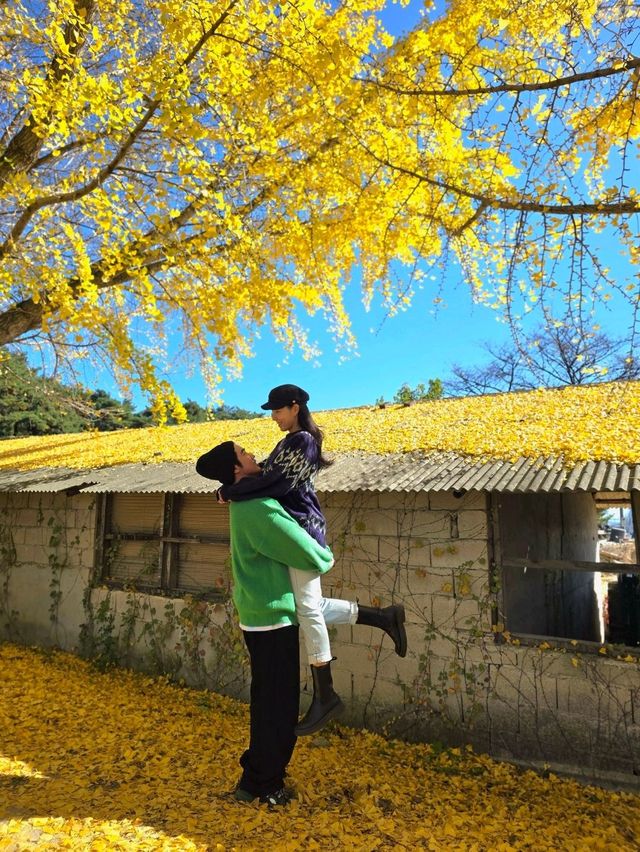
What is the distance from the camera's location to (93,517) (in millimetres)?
7496

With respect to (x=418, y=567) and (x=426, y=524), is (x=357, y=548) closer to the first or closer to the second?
(x=418, y=567)

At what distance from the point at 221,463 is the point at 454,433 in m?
3.11

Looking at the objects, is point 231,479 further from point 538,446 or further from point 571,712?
point 571,712

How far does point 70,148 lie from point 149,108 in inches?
72.8

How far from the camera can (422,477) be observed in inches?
175

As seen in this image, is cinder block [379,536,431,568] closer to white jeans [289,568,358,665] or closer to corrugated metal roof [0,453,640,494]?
corrugated metal roof [0,453,640,494]

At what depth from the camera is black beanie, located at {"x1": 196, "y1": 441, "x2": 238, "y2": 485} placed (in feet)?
11.0

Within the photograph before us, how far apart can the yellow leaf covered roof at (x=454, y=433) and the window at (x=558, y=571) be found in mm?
678

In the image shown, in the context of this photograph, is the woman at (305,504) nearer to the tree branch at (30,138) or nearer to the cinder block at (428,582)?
the cinder block at (428,582)

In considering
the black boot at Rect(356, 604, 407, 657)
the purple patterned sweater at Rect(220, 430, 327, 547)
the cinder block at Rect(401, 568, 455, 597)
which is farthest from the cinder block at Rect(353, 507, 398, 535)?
the purple patterned sweater at Rect(220, 430, 327, 547)

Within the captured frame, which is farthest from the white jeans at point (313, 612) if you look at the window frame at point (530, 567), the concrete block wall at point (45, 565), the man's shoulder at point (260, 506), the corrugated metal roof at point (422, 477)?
the concrete block wall at point (45, 565)

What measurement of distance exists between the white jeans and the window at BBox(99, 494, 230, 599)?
2.95 metres

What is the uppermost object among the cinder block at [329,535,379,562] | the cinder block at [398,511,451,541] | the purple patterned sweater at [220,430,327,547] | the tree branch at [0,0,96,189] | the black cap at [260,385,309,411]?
the tree branch at [0,0,96,189]

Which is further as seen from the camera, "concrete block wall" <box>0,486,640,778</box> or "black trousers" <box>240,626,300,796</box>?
"concrete block wall" <box>0,486,640,778</box>
